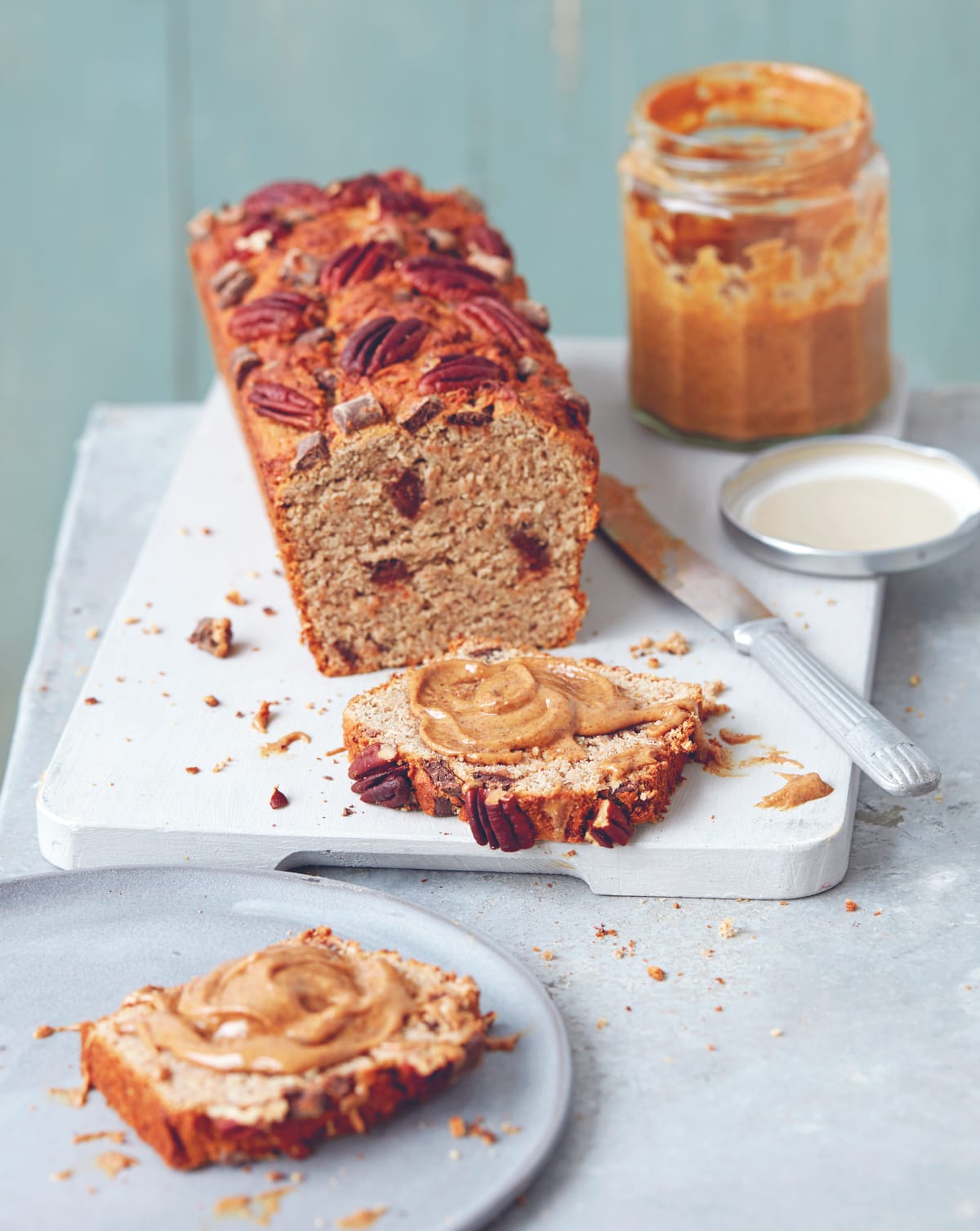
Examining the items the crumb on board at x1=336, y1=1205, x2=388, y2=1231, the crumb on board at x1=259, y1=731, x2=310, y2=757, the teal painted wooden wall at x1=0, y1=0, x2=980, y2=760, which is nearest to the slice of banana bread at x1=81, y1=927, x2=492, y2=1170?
the crumb on board at x1=336, y1=1205, x2=388, y2=1231

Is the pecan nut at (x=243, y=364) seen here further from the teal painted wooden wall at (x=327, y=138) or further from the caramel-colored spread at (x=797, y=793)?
the teal painted wooden wall at (x=327, y=138)

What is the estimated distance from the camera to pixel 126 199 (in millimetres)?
5969

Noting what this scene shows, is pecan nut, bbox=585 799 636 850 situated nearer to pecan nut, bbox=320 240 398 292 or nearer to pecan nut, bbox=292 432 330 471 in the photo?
pecan nut, bbox=292 432 330 471

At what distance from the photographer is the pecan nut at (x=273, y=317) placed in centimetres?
329

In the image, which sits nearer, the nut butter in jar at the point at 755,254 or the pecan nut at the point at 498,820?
the pecan nut at the point at 498,820

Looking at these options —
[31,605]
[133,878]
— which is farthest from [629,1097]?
[31,605]

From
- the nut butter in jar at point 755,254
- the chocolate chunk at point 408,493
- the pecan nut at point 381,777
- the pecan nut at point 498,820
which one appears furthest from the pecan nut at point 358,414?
the nut butter in jar at point 755,254

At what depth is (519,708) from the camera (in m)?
2.68

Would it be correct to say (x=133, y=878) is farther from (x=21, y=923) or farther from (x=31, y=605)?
(x=31, y=605)

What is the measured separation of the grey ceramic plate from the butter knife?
0.72 meters

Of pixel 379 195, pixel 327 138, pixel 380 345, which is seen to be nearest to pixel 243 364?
pixel 380 345

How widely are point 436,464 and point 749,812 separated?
34.9 inches

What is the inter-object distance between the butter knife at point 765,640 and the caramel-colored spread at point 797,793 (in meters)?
0.07

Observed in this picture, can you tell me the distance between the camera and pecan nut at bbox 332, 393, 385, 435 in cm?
292
